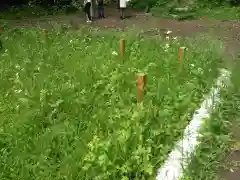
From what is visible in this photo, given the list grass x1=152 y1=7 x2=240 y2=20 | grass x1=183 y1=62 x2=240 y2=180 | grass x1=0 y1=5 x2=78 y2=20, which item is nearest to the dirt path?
grass x1=152 y1=7 x2=240 y2=20

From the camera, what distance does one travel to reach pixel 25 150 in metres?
4.71

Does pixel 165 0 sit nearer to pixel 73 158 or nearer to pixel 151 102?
pixel 151 102

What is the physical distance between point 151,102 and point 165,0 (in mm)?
15670

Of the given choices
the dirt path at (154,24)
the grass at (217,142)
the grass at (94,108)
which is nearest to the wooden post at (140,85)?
the grass at (94,108)

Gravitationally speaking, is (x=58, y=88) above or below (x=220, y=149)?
above

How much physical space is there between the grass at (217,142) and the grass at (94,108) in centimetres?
37

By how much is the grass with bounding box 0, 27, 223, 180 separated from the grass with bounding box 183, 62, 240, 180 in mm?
366

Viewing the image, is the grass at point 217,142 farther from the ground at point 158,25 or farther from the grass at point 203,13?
the grass at point 203,13

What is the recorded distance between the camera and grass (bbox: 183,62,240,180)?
4486 millimetres

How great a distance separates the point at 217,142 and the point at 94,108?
71.1 inches

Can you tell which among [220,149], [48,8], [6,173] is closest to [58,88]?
[6,173]

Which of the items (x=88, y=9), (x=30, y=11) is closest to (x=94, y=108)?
(x=88, y=9)

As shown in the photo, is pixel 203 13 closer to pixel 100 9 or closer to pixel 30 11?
pixel 100 9

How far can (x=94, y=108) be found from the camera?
587 cm
